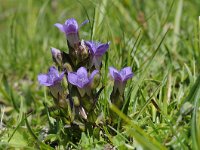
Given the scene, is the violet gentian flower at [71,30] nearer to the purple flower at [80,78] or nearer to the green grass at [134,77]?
the purple flower at [80,78]

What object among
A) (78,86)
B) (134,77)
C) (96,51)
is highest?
(96,51)

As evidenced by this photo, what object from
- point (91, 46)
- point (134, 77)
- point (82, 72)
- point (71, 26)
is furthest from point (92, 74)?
point (134, 77)

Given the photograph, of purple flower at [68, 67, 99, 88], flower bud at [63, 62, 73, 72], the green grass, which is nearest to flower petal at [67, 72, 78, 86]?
purple flower at [68, 67, 99, 88]

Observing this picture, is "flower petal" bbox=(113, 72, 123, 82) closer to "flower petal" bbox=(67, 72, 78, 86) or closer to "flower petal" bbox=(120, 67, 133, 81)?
"flower petal" bbox=(120, 67, 133, 81)

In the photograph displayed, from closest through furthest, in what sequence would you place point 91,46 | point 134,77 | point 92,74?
point 92,74
point 91,46
point 134,77

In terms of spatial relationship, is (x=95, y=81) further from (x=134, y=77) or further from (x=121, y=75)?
(x=134, y=77)

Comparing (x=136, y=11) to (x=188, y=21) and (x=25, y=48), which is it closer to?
(x=188, y=21)

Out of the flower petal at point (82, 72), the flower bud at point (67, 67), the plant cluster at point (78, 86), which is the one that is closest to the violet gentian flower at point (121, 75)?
the plant cluster at point (78, 86)
